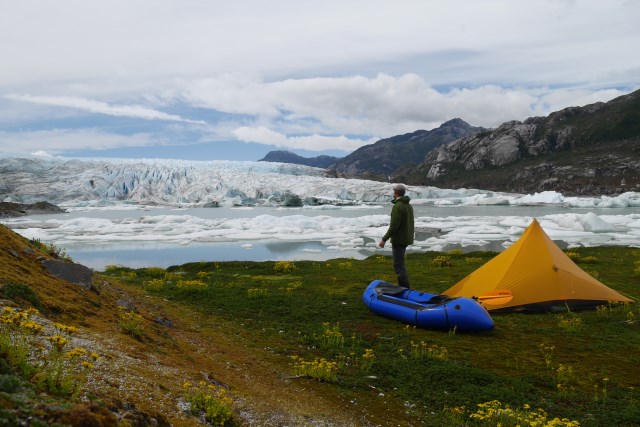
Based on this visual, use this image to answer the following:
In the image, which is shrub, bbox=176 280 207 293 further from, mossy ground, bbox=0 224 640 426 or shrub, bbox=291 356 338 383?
shrub, bbox=291 356 338 383

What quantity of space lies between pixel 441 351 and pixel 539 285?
5442 millimetres

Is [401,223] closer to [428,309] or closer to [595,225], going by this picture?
[428,309]

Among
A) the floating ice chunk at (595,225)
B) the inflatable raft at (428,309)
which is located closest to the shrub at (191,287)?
the inflatable raft at (428,309)

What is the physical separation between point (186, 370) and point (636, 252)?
95.3 ft

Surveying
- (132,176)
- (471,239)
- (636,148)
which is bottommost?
(471,239)

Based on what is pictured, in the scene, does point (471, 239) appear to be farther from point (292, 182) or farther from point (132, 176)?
point (132, 176)

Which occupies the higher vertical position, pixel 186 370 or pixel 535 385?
pixel 186 370

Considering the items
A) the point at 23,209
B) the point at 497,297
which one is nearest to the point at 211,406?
the point at 497,297

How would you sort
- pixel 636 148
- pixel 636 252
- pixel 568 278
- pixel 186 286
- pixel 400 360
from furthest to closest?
pixel 636 148
pixel 636 252
pixel 186 286
pixel 568 278
pixel 400 360

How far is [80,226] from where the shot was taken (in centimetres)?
5675

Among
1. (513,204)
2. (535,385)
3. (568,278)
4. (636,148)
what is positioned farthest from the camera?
(636,148)

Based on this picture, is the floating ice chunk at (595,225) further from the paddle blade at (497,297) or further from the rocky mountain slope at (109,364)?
the rocky mountain slope at (109,364)

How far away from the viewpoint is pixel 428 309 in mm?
11453

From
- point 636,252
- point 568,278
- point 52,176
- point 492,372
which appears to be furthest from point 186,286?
point 52,176
